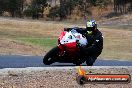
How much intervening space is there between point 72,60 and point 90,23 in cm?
133

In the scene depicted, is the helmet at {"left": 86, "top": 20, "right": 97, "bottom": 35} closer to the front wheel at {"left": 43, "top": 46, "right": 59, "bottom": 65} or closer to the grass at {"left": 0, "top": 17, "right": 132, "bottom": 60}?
the front wheel at {"left": 43, "top": 46, "right": 59, "bottom": 65}

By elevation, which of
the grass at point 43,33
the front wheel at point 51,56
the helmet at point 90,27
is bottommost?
the grass at point 43,33

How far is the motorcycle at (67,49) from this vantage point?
1463 centimetres

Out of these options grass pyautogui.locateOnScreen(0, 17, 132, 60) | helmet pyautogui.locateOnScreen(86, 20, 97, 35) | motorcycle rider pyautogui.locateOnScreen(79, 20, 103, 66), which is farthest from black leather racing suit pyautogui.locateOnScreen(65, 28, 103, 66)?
grass pyautogui.locateOnScreen(0, 17, 132, 60)

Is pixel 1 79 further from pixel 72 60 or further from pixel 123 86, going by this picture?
pixel 72 60

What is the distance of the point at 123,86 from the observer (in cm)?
1084

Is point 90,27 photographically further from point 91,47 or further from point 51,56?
point 51,56

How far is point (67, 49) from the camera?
14.6 meters

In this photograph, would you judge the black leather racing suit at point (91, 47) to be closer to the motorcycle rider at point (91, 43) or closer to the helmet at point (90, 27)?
the motorcycle rider at point (91, 43)

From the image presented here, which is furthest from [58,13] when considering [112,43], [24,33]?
[112,43]

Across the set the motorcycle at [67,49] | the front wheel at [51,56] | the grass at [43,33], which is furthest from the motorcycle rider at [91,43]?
the grass at [43,33]

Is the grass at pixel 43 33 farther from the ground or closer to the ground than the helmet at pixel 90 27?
closer to the ground

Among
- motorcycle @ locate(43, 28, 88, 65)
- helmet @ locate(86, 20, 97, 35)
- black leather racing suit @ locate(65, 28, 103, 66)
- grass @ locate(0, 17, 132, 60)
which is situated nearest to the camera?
motorcycle @ locate(43, 28, 88, 65)

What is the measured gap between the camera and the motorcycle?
14633 millimetres
